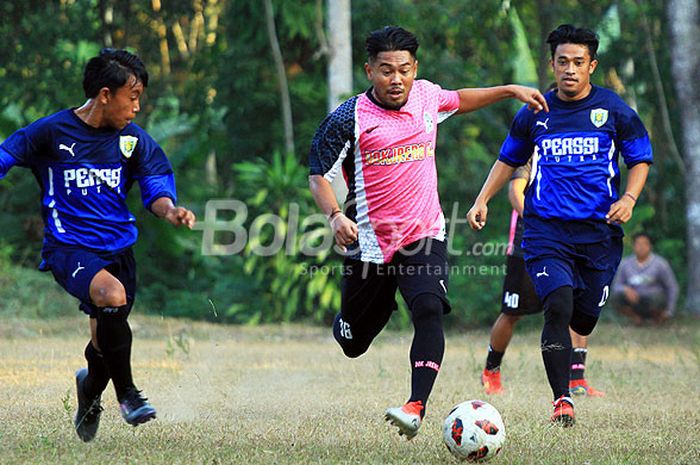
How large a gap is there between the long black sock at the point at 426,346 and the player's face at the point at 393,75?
1146 millimetres

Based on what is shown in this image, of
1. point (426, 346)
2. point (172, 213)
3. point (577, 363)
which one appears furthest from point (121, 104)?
point (577, 363)

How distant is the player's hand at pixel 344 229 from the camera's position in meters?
6.21

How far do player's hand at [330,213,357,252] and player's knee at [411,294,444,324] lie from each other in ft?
1.65

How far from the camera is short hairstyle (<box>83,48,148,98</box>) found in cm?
648

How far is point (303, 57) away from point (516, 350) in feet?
A: 23.3

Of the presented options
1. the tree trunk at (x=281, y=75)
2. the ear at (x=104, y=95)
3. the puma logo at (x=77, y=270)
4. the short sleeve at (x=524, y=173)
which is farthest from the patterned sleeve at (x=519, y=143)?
the tree trunk at (x=281, y=75)

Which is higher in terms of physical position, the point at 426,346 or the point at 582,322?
the point at 426,346

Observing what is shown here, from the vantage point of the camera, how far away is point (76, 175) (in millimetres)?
6453

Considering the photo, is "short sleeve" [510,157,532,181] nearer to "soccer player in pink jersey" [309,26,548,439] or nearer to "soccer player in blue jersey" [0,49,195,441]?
"soccer player in pink jersey" [309,26,548,439]

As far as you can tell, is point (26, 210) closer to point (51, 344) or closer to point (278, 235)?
point (278, 235)

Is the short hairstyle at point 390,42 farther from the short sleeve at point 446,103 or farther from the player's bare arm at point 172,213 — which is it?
the player's bare arm at point 172,213

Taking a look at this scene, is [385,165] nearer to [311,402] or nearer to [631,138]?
[631,138]

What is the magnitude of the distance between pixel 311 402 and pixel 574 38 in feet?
10.1

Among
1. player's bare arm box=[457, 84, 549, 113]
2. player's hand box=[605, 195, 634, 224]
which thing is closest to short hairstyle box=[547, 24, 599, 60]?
player's bare arm box=[457, 84, 549, 113]
